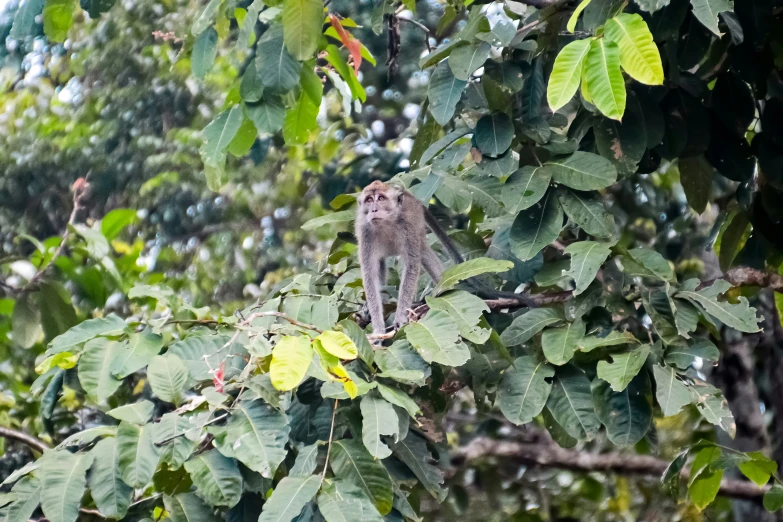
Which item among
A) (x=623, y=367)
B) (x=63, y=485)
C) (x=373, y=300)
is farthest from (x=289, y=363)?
(x=373, y=300)

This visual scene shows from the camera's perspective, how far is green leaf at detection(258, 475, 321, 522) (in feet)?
9.43

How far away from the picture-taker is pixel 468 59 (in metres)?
4.12

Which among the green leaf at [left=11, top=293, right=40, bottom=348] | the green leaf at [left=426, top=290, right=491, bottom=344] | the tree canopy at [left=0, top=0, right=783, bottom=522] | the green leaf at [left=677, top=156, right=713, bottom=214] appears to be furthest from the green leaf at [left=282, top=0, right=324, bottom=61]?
the green leaf at [left=677, top=156, right=713, bottom=214]

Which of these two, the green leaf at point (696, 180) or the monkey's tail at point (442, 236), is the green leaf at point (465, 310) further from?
the green leaf at point (696, 180)

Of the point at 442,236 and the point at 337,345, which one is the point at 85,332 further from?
the point at 442,236

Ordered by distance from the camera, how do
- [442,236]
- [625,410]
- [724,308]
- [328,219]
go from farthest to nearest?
1. [442,236]
2. [328,219]
3. [724,308]
4. [625,410]

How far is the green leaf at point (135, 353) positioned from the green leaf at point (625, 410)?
188 centimetres

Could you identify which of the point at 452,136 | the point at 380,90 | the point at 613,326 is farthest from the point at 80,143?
the point at 613,326

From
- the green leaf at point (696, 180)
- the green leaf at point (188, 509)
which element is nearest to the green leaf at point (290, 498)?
the green leaf at point (188, 509)

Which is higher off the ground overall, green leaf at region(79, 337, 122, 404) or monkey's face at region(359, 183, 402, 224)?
green leaf at region(79, 337, 122, 404)

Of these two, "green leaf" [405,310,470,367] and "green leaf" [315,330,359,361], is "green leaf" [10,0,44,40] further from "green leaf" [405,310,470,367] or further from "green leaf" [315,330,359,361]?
"green leaf" [315,330,359,361]

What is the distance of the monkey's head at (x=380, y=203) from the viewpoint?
20.1 feet

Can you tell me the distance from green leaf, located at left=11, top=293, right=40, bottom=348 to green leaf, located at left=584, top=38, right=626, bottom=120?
370cm

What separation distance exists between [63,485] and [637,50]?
8.11ft
